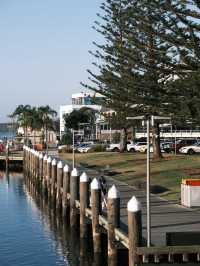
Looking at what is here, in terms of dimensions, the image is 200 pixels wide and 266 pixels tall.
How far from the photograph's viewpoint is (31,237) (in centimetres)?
2523

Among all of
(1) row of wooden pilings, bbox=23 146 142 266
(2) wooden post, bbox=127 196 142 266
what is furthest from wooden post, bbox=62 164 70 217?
(2) wooden post, bbox=127 196 142 266

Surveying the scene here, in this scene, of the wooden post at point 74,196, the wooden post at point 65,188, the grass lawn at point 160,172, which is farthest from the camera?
the grass lawn at point 160,172

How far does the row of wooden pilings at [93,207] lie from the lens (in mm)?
16656

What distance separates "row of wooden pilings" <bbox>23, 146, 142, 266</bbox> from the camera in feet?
54.6

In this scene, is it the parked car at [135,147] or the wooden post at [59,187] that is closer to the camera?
the wooden post at [59,187]

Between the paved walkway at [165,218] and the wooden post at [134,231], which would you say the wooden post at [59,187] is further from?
the wooden post at [134,231]

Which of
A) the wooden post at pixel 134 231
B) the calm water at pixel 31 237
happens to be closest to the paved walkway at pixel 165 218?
the wooden post at pixel 134 231

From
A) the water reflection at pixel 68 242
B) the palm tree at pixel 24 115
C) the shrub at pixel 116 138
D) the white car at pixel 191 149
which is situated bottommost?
the water reflection at pixel 68 242

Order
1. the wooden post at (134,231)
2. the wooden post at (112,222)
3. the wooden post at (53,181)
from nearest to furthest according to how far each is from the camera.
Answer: the wooden post at (134,231), the wooden post at (112,222), the wooden post at (53,181)

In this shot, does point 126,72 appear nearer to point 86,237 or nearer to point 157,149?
point 157,149

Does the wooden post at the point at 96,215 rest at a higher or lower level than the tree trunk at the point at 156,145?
lower

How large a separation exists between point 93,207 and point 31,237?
4.28 metres

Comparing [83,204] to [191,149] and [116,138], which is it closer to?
[191,149]

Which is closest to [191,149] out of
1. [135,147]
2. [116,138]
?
[135,147]
